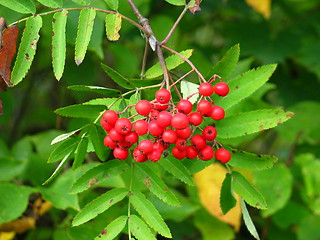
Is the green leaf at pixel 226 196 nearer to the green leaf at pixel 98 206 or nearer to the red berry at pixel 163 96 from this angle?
the green leaf at pixel 98 206

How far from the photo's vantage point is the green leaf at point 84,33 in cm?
143

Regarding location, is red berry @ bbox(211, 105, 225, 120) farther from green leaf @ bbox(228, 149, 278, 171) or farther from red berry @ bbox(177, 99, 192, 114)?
green leaf @ bbox(228, 149, 278, 171)

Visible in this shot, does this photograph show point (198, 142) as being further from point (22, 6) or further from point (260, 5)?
point (260, 5)

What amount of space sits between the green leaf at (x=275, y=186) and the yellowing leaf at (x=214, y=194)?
0.15 m

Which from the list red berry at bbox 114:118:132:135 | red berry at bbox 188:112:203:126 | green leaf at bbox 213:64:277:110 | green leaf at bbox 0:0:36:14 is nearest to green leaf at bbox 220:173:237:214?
green leaf at bbox 213:64:277:110

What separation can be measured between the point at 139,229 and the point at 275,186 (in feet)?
4.03

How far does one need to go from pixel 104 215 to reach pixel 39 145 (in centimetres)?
74

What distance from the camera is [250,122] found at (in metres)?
1.54

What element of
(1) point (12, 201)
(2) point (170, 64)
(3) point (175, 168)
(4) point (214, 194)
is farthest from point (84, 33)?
(4) point (214, 194)

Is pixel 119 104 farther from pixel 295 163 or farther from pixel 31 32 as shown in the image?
pixel 295 163

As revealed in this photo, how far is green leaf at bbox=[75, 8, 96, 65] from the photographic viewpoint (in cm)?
143

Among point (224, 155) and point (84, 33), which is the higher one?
point (84, 33)

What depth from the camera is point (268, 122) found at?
4.88 ft

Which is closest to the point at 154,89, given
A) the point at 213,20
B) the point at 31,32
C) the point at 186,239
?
the point at 31,32
